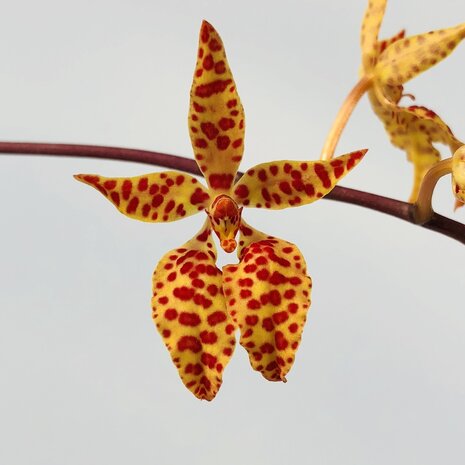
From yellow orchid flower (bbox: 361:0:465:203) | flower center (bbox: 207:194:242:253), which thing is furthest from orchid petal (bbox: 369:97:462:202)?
flower center (bbox: 207:194:242:253)

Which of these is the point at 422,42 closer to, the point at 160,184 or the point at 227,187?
the point at 227,187

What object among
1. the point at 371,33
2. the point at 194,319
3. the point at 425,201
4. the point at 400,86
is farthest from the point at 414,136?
the point at 194,319

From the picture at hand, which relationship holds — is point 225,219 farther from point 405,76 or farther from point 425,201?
point 405,76

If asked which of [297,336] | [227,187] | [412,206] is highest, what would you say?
[227,187]

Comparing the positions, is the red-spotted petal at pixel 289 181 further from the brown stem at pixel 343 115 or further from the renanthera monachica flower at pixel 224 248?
the brown stem at pixel 343 115

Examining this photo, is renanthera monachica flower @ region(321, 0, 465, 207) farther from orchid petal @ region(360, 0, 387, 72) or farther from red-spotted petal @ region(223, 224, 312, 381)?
red-spotted petal @ region(223, 224, 312, 381)

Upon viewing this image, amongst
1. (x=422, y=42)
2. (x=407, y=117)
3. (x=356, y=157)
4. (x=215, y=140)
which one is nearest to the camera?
(x=356, y=157)

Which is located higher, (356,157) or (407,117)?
(407,117)

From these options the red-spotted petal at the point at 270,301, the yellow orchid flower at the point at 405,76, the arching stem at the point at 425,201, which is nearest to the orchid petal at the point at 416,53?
the yellow orchid flower at the point at 405,76

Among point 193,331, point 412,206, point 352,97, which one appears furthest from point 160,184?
point 352,97
